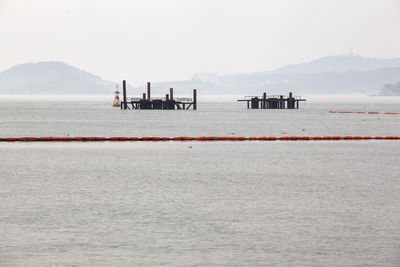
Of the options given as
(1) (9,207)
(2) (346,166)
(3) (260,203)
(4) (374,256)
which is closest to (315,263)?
(4) (374,256)

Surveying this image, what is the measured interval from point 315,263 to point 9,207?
1318cm

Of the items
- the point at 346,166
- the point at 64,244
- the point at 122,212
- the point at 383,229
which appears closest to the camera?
the point at 64,244

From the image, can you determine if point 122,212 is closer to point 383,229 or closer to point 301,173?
point 383,229

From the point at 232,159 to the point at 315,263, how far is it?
28957mm

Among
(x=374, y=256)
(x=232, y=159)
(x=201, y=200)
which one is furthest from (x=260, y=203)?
(x=232, y=159)

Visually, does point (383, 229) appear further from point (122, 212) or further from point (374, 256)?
Answer: point (122, 212)

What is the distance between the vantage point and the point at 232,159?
149ft

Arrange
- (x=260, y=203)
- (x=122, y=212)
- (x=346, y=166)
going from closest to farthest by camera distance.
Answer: (x=122, y=212), (x=260, y=203), (x=346, y=166)

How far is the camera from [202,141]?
65.8 meters

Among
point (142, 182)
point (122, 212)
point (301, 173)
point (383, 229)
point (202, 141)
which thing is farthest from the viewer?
point (202, 141)

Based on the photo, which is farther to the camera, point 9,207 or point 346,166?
point 346,166

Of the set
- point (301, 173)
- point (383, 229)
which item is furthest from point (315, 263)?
point (301, 173)

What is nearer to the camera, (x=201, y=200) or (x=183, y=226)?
(x=183, y=226)

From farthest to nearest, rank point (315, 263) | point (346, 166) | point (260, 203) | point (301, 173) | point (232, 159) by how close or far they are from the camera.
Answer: point (232, 159)
point (346, 166)
point (301, 173)
point (260, 203)
point (315, 263)
